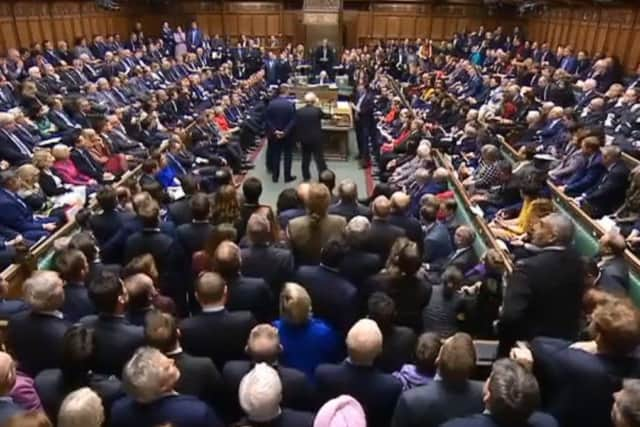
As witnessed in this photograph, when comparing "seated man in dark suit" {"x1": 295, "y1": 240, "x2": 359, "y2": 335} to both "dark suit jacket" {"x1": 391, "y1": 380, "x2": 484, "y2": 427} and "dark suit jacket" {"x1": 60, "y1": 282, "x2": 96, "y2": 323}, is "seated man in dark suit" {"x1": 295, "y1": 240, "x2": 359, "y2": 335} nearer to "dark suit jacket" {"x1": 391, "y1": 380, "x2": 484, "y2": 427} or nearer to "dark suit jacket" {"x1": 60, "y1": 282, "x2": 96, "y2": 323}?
"dark suit jacket" {"x1": 391, "y1": 380, "x2": 484, "y2": 427}

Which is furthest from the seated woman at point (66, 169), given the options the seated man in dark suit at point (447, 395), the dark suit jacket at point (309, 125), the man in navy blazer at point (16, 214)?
the seated man in dark suit at point (447, 395)

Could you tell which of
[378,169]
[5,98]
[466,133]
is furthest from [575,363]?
[5,98]

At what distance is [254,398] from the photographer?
2.13 m

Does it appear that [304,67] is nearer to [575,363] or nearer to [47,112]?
[47,112]

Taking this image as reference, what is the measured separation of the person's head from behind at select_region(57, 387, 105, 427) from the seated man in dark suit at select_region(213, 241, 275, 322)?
126 cm

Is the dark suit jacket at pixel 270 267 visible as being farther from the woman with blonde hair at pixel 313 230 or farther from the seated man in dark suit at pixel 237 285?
the woman with blonde hair at pixel 313 230

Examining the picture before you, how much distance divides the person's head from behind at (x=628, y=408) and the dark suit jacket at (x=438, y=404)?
53 cm

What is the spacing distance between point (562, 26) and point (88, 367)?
18141 millimetres

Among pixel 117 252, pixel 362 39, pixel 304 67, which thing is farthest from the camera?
pixel 362 39

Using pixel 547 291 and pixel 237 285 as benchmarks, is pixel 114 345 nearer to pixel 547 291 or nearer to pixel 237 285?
pixel 237 285

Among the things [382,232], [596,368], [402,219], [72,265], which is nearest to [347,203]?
[402,219]

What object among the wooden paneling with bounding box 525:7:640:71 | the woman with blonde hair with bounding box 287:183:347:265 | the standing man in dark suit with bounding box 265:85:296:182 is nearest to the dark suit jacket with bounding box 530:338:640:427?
the woman with blonde hair with bounding box 287:183:347:265

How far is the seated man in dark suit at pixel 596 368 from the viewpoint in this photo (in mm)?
2287

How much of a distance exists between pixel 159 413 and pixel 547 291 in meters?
2.22
